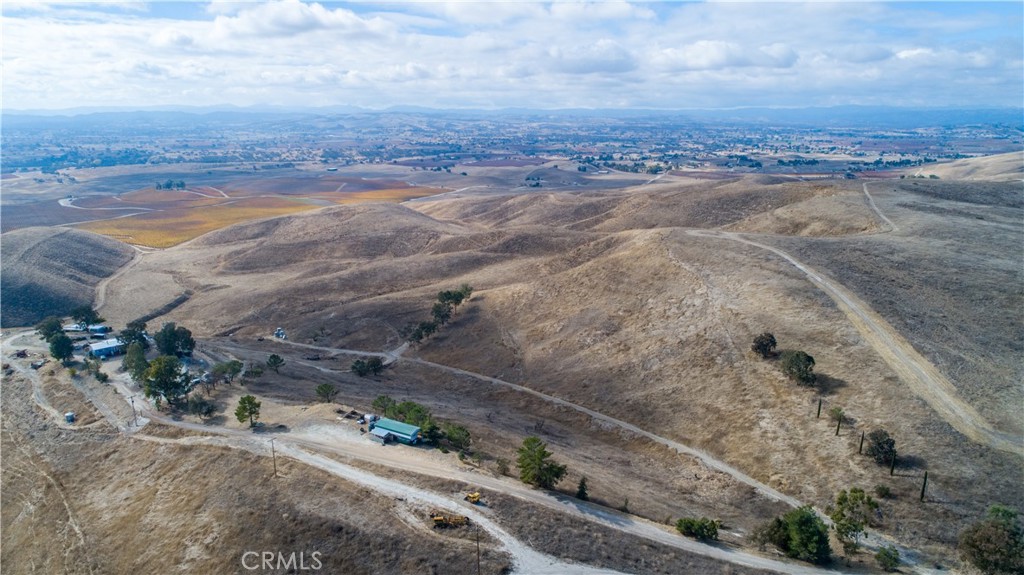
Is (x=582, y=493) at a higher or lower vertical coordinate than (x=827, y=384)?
lower

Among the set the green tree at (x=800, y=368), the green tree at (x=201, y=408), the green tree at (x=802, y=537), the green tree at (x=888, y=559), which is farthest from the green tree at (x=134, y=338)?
the green tree at (x=888, y=559)

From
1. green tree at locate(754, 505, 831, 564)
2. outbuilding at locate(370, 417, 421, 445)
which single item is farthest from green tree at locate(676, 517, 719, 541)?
outbuilding at locate(370, 417, 421, 445)

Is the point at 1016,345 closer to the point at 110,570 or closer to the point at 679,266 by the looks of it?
the point at 679,266

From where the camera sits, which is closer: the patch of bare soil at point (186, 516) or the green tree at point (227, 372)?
the patch of bare soil at point (186, 516)

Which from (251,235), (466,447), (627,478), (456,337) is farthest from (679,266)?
(251,235)

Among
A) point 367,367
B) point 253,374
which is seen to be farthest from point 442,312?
point 253,374

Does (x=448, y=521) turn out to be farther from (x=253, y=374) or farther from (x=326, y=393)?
(x=253, y=374)

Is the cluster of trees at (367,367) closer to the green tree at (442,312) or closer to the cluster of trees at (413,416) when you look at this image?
the green tree at (442,312)
